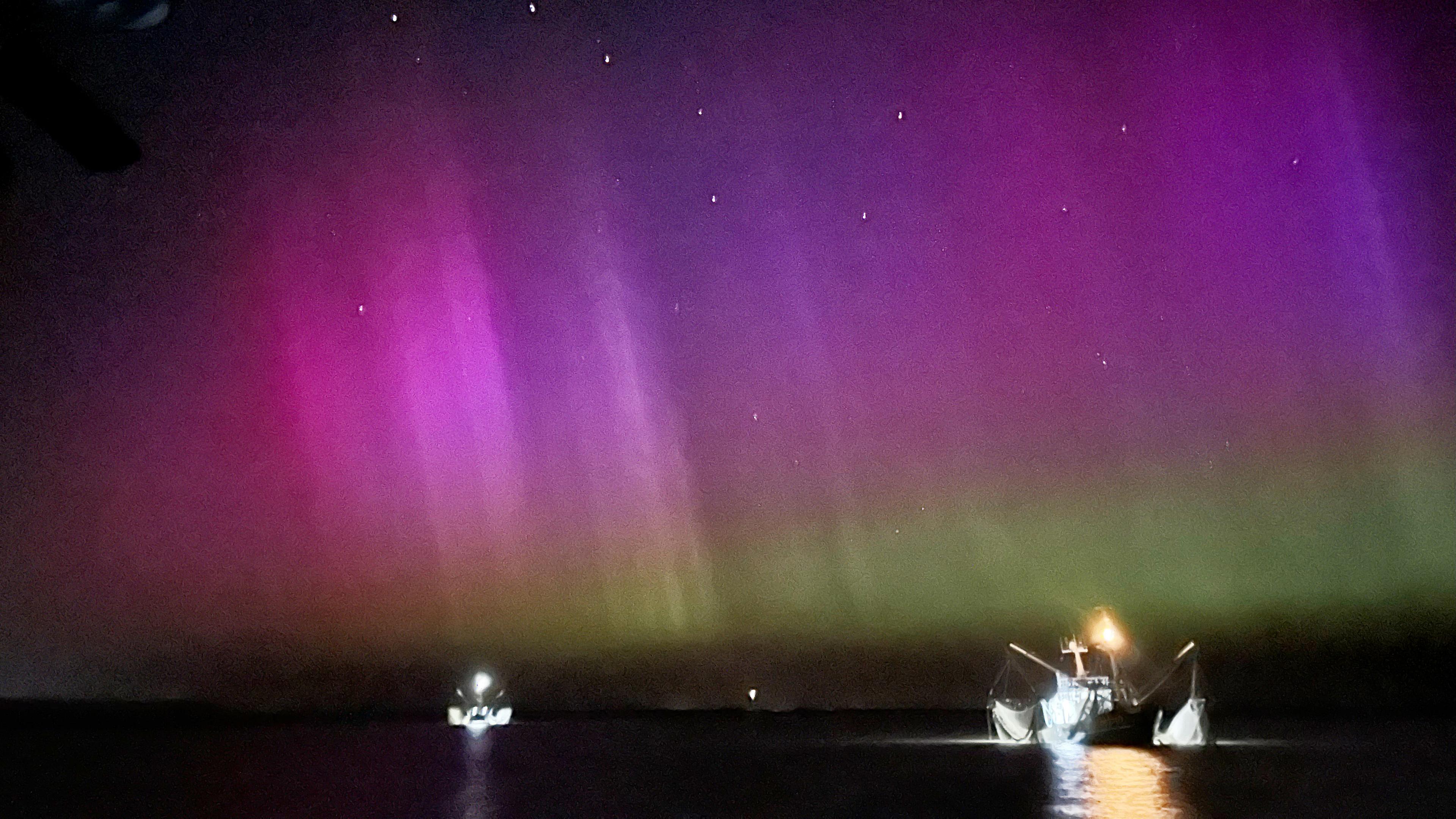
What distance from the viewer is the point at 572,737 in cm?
8050

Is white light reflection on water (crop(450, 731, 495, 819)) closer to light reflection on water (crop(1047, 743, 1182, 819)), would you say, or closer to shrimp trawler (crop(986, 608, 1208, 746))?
light reflection on water (crop(1047, 743, 1182, 819))

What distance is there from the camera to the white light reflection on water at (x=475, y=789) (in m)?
19.0

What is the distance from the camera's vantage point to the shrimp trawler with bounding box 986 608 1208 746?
48156 millimetres

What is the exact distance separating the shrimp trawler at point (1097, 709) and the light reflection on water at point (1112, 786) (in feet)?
17.3

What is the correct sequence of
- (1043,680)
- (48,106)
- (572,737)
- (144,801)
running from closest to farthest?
1. (48,106)
2. (144,801)
3. (1043,680)
4. (572,737)

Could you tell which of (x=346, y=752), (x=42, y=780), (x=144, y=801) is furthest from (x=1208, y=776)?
(x=346, y=752)

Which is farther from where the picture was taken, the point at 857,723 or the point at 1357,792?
the point at 857,723

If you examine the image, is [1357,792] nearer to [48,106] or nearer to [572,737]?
[48,106]

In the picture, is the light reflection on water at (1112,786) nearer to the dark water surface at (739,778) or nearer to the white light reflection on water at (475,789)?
the dark water surface at (739,778)

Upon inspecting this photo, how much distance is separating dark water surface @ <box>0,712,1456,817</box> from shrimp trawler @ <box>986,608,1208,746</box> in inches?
88.5

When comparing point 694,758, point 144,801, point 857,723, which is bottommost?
point 857,723

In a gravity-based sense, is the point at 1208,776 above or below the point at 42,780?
below

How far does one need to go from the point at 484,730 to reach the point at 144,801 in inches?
3619

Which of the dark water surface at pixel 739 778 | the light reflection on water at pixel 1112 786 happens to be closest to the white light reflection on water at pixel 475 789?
the dark water surface at pixel 739 778
